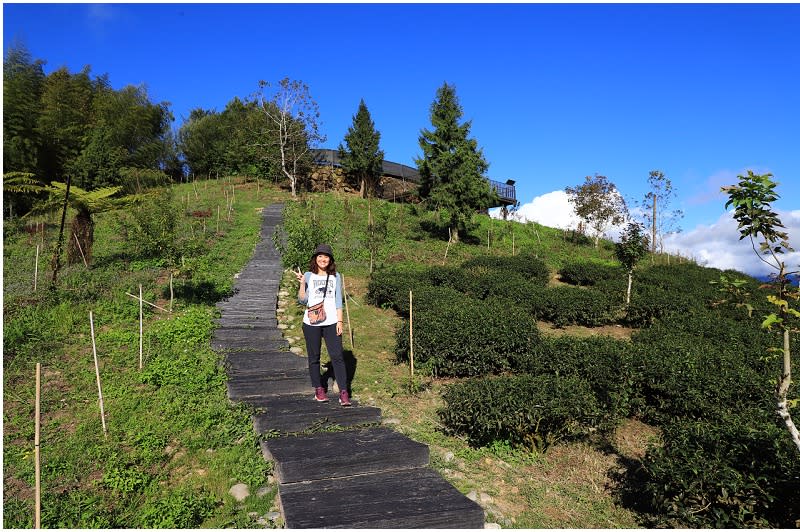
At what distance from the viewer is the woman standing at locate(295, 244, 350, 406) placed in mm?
5609

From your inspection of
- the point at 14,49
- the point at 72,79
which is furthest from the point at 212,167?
the point at 14,49

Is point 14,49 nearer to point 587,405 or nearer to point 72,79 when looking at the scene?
point 72,79

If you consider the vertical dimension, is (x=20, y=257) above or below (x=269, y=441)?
above

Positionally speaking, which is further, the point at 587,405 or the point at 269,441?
the point at 587,405

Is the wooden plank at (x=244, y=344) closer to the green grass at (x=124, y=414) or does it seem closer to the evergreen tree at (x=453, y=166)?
→ the green grass at (x=124, y=414)

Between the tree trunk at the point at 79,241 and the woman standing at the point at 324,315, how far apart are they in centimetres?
984

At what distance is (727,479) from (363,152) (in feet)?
104

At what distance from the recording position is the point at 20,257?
1425cm

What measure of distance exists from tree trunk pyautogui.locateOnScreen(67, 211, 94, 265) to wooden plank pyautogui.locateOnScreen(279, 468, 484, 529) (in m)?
11.4

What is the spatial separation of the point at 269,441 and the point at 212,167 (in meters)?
37.1

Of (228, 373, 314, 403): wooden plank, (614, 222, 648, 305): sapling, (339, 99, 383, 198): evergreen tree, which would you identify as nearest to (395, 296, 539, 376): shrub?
(228, 373, 314, 403): wooden plank

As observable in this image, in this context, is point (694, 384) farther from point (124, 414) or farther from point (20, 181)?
point (20, 181)

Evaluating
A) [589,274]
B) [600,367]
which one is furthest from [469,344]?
[589,274]

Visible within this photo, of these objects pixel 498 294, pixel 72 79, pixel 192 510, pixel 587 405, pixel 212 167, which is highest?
pixel 72 79
